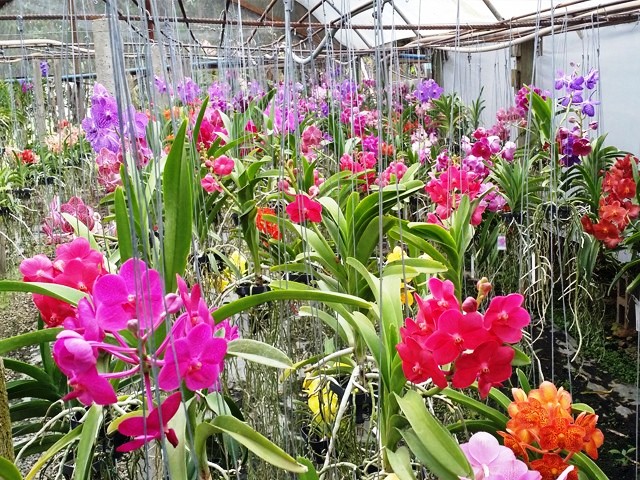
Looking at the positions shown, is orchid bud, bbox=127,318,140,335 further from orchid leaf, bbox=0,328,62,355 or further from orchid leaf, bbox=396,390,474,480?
orchid leaf, bbox=396,390,474,480

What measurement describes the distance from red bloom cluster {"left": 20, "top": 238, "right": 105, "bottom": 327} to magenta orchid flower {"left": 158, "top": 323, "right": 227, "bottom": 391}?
250 mm

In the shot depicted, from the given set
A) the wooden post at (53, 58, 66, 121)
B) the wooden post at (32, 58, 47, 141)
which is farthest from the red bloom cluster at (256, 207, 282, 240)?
the wooden post at (32, 58, 47, 141)

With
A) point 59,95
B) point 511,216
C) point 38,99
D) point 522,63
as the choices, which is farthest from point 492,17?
point 38,99

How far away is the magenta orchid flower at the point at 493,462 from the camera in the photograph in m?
0.61

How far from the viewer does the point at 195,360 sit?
49 centimetres

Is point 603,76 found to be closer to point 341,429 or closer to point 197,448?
point 341,429

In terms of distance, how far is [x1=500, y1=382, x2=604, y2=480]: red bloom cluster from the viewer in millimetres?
687

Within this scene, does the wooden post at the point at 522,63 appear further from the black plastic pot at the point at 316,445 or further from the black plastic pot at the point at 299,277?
the black plastic pot at the point at 316,445

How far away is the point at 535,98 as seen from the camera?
89.7 inches

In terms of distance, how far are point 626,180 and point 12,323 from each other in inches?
81.3

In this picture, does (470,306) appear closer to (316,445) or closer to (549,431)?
(549,431)

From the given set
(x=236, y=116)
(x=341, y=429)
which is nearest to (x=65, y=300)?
(x=341, y=429)

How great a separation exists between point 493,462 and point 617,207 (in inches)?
57.9

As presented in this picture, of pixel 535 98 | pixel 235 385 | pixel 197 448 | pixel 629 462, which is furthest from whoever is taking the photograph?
pixel 535 98
